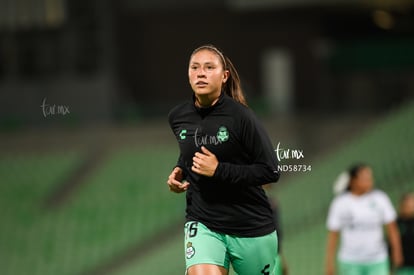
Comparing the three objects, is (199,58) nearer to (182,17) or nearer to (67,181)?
(67,181)

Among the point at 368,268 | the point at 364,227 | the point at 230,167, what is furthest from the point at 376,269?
the point at 230,167

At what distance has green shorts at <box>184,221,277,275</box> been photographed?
5629mm

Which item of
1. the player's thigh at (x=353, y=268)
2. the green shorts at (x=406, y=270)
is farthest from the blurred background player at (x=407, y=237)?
the player's thigh at (x=353, y=268)

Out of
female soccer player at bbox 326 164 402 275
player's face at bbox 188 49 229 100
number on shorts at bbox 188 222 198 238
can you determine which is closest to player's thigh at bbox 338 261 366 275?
female soccer player at bbox 326 164 402 275

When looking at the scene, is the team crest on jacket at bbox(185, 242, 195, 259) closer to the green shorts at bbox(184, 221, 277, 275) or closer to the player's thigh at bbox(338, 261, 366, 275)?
the green shorts at bbox(184, 221, 277, 275)

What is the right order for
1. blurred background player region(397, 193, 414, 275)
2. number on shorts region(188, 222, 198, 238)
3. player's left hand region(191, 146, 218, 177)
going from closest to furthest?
player's left hand region(191, 146, 218, 177) → number on shorts region(188, 222, 198, 238) → blurred background player region(397, 193, 414, 275)

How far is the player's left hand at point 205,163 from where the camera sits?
5457mm

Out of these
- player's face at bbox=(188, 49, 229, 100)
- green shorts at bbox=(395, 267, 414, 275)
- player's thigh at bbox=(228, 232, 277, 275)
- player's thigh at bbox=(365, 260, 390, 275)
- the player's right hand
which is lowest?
green shorts at bbox=(395, 267, 414, 275)

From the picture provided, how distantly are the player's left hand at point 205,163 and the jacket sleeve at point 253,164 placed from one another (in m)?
0.03

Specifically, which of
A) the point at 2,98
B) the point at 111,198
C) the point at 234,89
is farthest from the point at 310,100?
the point at 234,89

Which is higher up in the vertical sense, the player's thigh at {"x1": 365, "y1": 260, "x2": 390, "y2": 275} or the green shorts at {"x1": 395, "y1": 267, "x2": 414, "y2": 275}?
the player's thigh at {"x1": 365, "y1": 260, "x2": 390, "y2": 275}

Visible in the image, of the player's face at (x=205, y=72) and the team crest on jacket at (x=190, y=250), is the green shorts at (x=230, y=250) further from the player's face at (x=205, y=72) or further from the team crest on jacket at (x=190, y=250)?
the player's face at (x=205, y=72)

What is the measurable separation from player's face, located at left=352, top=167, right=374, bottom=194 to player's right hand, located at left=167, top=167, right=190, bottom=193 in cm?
335

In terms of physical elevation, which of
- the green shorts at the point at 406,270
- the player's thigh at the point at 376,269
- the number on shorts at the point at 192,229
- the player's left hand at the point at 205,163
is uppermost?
the player's left hand at the point at 205,163
